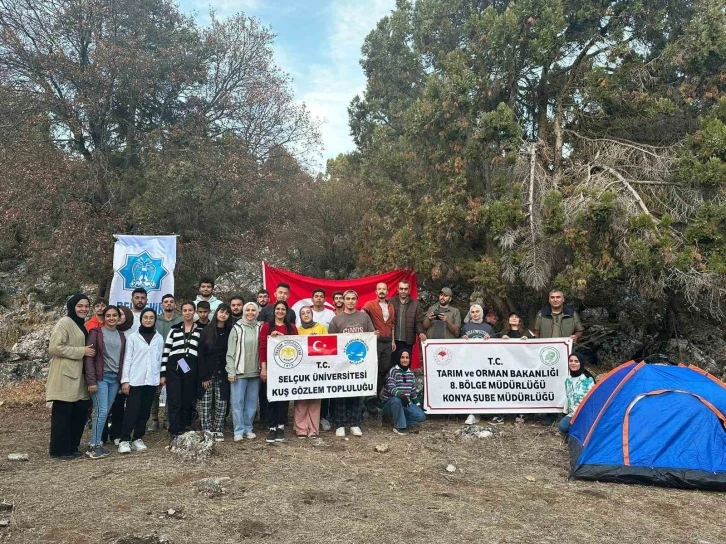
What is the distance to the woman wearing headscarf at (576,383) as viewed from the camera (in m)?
7.14

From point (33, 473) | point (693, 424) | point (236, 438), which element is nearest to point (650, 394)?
point (693, 424)

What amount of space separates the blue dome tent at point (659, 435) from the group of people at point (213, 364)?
1.27 metres

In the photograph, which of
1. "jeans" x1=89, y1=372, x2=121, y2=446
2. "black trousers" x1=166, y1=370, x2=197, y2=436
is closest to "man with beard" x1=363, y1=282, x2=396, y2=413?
"black trousers" x1=166, y1=370, x2=197, y2=436

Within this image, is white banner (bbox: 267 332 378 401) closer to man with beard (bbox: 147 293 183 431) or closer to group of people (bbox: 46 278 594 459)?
group of people (bbox: 46 278 594 459)

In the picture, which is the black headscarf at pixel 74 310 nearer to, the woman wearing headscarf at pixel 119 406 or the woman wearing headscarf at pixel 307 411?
the woman wearing headscarf at pixel 119 406

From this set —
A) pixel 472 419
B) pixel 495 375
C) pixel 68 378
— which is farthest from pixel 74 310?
pixel 495 375

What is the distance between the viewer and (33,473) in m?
5.45

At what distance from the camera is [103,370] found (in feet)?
20.0

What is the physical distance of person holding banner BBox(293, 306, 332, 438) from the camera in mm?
7070

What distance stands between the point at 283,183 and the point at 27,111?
5206mm

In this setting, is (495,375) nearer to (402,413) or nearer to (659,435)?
(402,413)

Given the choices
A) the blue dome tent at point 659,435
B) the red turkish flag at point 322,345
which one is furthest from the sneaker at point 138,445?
the blue dome tent at point 659,435

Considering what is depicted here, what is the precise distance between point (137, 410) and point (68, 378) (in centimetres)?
86

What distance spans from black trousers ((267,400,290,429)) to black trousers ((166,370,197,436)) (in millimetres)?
986
